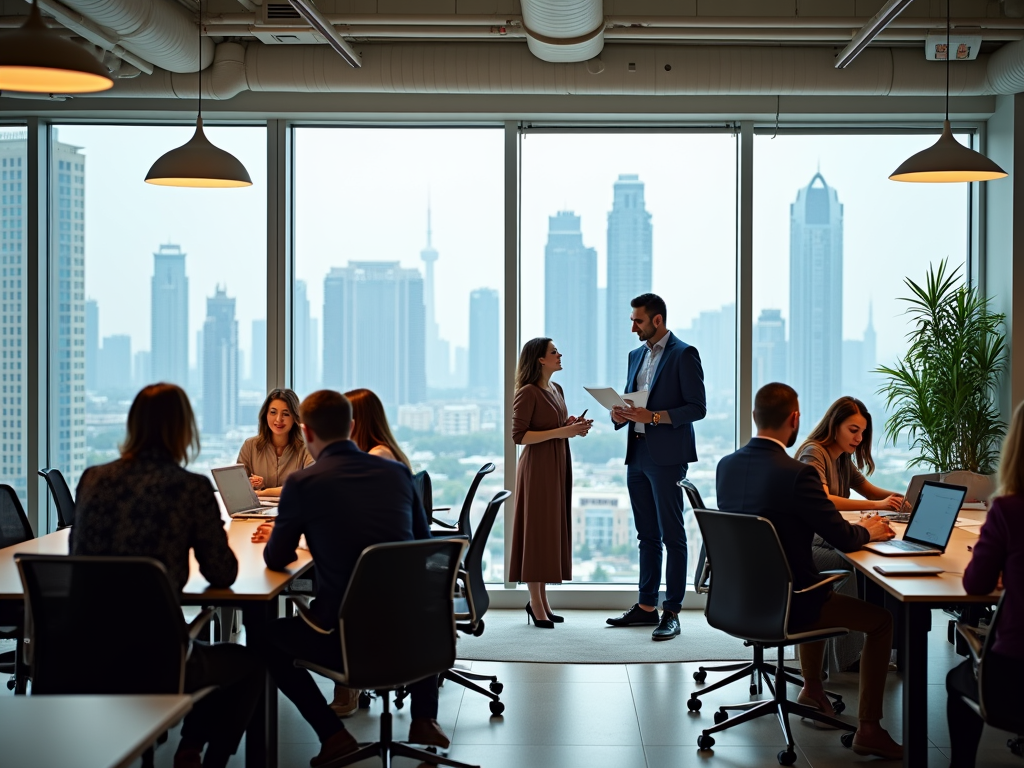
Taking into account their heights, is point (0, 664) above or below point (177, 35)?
below

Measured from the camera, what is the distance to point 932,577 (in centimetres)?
349

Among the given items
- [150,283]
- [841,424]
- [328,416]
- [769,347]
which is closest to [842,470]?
[841,424]

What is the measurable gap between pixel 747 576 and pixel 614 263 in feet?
10.9

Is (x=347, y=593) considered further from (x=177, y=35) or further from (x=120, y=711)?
(x=177, y=35)

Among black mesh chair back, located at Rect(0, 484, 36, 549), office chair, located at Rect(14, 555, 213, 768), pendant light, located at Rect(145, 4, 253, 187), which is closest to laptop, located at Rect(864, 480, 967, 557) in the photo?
office chair, located at Rect(14, 555, 213, 768)

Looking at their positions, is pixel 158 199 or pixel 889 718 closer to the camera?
pixel 889 718

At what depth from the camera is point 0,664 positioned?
4680 mm

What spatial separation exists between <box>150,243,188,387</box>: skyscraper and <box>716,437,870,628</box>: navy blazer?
4409mm

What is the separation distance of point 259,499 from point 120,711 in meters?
3.25

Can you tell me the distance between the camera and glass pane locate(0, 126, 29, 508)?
6781 mm

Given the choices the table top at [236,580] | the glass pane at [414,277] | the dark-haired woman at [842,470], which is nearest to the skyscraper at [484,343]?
the glass pane at [414,277]

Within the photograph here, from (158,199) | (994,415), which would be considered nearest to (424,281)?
(158,199)

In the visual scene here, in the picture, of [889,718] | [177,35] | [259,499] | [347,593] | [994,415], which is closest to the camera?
[347,593]

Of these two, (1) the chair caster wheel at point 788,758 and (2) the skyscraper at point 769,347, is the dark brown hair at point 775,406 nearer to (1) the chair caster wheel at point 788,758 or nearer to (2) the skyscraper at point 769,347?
(1) the chair caster wheel at point 788,758
